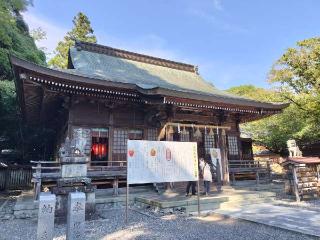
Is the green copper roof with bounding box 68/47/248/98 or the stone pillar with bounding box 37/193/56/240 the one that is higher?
the green copper roof with bounding box 68/47/248/98

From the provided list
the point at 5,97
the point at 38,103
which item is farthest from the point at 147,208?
the point at 5,97

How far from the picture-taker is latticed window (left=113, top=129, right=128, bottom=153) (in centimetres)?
1213

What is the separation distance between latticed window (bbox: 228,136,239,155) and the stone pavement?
6.09 m

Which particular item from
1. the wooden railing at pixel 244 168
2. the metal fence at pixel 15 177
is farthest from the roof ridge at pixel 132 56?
the wooden railing at pixel 244 168

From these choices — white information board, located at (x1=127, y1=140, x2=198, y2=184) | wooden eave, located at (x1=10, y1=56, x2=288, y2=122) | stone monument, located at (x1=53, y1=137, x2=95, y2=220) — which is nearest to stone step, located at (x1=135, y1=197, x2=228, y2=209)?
white information board, located at (x1=127, y1=140, x2=198, y2=184)

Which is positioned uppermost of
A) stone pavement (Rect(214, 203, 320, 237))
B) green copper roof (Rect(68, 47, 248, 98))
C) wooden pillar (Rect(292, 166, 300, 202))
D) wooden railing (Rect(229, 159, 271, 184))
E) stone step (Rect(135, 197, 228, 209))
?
green copper roof (Rect(68, 47, 248, 98))

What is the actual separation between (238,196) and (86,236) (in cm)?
608

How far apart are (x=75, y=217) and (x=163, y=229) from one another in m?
2.07

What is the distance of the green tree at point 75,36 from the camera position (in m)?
35.2

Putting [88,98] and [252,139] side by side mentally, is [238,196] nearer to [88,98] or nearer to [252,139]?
[88,98]

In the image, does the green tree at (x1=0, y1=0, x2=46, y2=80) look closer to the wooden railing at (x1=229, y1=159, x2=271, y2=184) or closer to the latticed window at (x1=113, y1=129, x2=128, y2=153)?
the latticed window at (x1=113, y1=129, x2=128, y2=153)

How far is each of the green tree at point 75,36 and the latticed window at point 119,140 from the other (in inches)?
994

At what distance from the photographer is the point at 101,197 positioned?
997cm

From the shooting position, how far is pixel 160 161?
25.4ft
